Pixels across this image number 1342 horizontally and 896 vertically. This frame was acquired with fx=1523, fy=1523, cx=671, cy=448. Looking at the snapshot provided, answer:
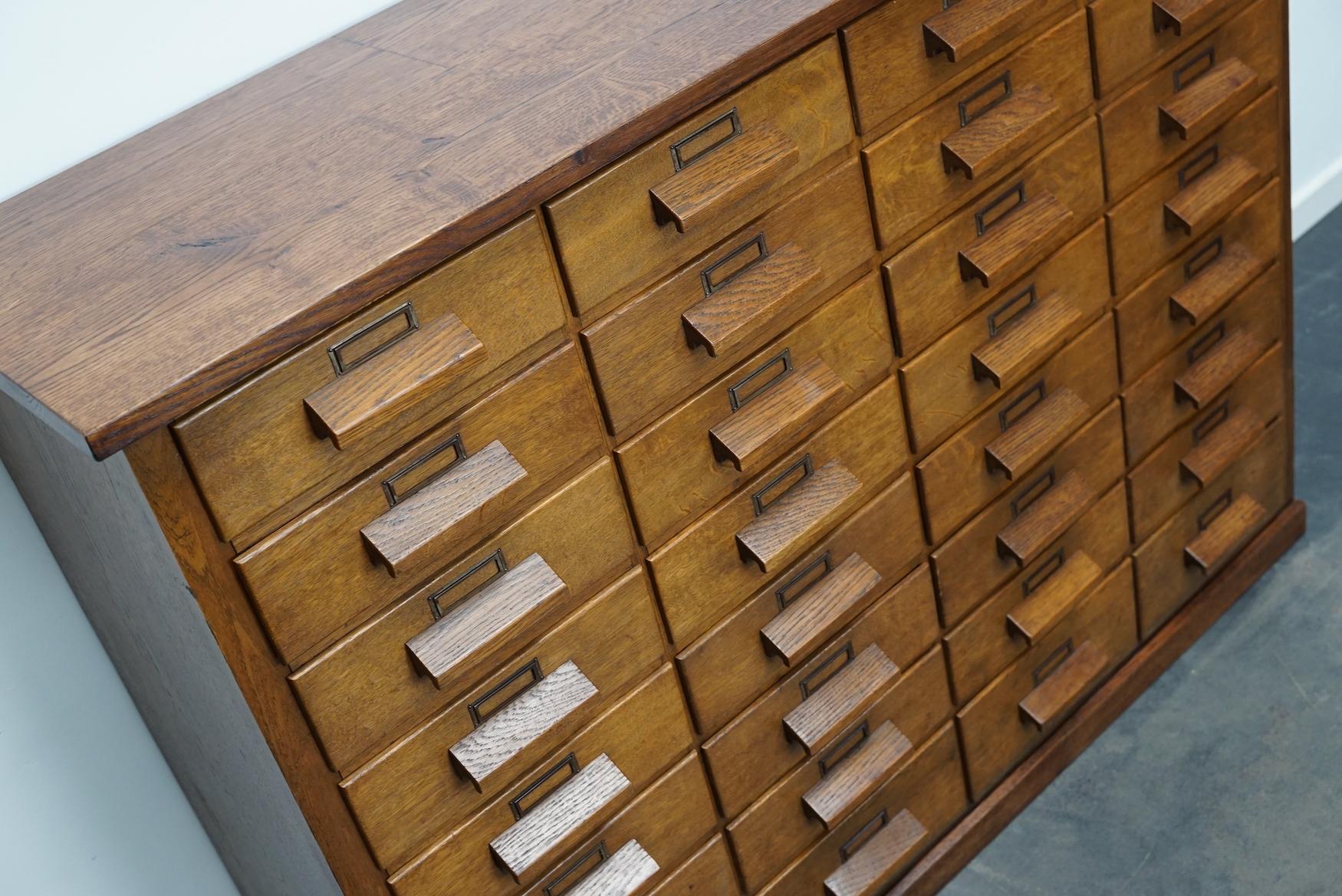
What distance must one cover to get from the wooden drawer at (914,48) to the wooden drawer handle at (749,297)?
A: 0.18 meters

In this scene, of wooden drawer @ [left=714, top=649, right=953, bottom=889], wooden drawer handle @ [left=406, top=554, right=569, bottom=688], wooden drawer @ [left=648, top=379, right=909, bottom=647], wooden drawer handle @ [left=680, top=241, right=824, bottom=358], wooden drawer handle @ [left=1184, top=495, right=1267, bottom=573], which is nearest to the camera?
wooden drawer handle @ [left=406, top=554, right=569, bottom=688]

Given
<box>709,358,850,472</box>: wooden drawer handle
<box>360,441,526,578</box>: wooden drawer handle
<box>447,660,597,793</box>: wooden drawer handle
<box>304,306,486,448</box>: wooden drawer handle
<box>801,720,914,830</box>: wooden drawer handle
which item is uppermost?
<box>304,306,486,448</box>: wooden drawer handle

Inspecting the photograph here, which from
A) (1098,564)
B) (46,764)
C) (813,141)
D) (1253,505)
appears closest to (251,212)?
(813,141)

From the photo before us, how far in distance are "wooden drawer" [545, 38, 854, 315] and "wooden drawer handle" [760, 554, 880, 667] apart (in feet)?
1.66

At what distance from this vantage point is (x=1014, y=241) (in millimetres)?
1916

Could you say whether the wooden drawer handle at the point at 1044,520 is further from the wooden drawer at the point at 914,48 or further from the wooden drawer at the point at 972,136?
the wooden drawer at the point at 914,48

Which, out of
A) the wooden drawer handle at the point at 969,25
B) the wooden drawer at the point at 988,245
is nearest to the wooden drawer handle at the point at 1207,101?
the wooden drawer at the point at 988,245

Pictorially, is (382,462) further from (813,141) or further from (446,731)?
(813,141)

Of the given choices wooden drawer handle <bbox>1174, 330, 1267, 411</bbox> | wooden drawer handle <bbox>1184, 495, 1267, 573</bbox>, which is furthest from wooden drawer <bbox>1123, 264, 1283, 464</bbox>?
wooden drawer handle <bbox>1184, 495, 1267, 573</bbox>

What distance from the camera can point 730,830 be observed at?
1.96 m

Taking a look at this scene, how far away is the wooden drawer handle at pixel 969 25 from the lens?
172 cm

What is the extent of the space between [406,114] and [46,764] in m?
0.92

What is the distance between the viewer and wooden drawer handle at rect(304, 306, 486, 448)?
4.46 ft

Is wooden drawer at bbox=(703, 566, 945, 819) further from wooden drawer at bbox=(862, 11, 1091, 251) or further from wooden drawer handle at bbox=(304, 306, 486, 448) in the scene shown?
wooden drawer handle at bbox=(304, 306, 486, 448)
